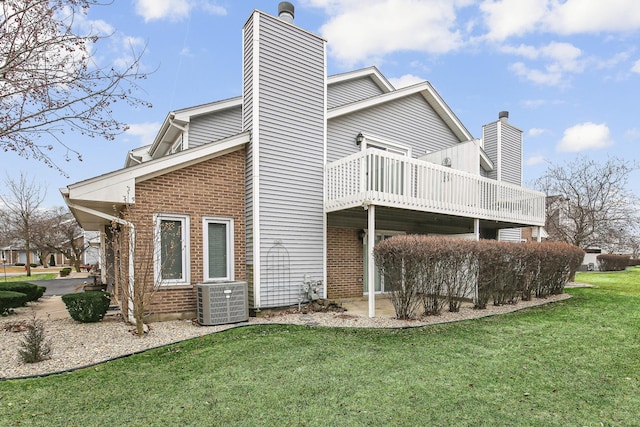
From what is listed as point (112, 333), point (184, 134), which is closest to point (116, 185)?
point (112, 333)

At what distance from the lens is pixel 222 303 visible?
24.7 feet

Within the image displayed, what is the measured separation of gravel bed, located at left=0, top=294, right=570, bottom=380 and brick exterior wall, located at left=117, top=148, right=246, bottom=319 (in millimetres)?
517

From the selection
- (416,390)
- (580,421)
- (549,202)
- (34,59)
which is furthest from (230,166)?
(549,202)

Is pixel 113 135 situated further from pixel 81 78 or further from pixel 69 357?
pixel 69 357

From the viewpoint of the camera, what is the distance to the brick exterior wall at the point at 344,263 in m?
10.4

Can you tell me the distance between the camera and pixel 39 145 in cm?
635

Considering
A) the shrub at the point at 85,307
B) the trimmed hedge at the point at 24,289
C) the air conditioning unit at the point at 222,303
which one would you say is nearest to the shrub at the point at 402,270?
the air conditioning unit at the point at 222,303

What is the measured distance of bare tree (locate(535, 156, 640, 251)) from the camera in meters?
24.2

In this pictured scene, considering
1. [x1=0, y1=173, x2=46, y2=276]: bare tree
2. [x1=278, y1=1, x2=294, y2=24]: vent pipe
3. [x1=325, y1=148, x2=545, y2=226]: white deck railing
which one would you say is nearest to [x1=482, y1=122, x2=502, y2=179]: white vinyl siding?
[x1=325, y1=148, x2=545, y2=226]: white deck railing

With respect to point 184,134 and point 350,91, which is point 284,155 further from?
point 350,91

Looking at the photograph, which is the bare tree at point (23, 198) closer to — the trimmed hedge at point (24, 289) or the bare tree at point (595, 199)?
the trimmed hedge at point (24, 289)

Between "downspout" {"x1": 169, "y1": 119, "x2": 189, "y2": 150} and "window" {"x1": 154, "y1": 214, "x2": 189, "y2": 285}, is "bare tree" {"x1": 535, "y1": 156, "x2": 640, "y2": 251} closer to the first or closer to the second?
"downspout" {"x1": 169, "y1": 119, "x2": 189, "y2": 150}

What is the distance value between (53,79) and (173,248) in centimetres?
368

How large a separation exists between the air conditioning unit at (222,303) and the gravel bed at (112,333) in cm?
20
